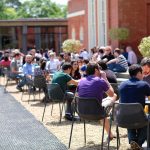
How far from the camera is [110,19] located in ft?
80.8

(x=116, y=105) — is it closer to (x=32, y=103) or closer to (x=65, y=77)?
(x=65, y=77)

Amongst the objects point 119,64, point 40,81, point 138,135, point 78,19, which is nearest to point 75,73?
point 40,81

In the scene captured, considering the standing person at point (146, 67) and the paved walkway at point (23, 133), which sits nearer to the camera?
the paved walkway at point (23, 133)

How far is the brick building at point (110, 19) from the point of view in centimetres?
2341

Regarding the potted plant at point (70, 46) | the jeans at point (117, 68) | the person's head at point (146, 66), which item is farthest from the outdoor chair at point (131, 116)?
the potted plant at point (70, 46)

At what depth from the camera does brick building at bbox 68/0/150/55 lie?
922 inches

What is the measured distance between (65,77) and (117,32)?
1305cm

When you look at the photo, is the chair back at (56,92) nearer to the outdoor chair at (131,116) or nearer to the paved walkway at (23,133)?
the paved walkway at (23,133)

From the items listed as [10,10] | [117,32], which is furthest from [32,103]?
[10,10]

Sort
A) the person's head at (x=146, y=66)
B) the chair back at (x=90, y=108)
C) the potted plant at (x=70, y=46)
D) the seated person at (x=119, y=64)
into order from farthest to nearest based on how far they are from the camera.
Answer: the potted plant at (x=70, y=46), the seated person at (x=119, y=64), the person's head at (x=146, y=66), the chair back at (x=90, y=108)

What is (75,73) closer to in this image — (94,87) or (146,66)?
(146,66)

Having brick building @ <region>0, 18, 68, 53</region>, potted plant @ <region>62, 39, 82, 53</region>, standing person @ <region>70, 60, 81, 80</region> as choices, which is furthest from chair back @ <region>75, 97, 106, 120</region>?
brick building @ <region>0, 18, 68, 53</region>

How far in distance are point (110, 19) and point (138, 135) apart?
18015 millimetres

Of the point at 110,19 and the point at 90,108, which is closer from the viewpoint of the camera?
the point at 90,108
